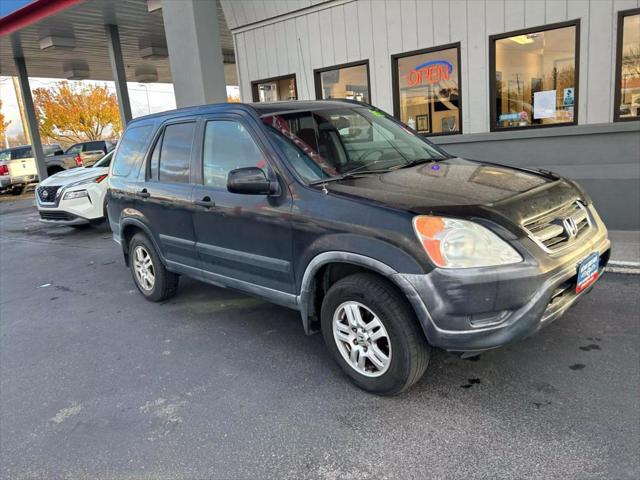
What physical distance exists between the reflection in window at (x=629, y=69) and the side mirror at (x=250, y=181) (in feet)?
18.7

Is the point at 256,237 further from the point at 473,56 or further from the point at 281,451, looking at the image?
the point at 473,56

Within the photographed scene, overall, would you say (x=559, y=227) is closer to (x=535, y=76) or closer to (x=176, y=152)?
(x=176, y=152)

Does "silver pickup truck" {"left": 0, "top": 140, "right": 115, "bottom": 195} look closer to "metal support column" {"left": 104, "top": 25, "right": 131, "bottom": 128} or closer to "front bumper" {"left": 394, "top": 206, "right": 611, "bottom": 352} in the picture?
"metal support column" {"left": 104, "top": 25, "right": 131, "bottom": 128}

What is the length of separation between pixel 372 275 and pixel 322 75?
7361 millimetres

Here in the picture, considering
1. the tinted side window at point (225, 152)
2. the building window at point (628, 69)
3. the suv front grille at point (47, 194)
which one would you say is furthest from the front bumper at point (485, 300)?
the suv front grille at point (47, 194)

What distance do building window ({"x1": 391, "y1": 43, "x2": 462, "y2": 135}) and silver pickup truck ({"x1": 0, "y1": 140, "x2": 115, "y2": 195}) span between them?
14.5 m

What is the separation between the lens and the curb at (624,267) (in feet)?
17.1

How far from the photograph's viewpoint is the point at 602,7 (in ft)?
22.0

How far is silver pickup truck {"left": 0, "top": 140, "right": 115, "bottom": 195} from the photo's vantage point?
19891 millimetres

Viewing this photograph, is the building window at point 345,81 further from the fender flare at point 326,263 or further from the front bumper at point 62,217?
the fender flare at point 326,263

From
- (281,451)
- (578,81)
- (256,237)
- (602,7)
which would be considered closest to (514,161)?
(578,81)

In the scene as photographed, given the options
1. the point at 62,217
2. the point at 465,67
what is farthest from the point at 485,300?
the point at 62,217

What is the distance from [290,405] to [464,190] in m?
1.73

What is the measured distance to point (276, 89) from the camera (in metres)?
10.5
